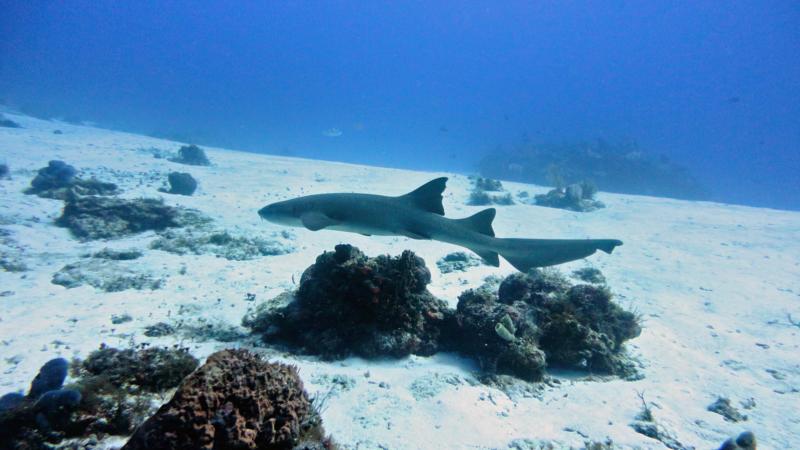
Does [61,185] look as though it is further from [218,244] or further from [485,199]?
[485,199]

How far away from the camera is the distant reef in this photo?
4297cm

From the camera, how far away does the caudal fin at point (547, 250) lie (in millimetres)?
5821

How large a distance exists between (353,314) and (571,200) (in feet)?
57.8

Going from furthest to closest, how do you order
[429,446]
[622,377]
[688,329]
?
[688,329] → [622,377] → [429,446]

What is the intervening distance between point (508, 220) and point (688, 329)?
823 centimetres

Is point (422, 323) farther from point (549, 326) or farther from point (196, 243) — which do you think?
point (196, 243)

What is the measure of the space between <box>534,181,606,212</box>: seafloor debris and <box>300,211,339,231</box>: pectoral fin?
16.7 meters

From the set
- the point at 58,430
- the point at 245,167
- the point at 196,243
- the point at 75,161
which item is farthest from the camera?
the point at 245,167

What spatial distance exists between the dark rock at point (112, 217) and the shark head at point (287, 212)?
230 inches

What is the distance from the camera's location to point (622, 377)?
228 inches

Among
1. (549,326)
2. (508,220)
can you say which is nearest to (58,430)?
(549,326)

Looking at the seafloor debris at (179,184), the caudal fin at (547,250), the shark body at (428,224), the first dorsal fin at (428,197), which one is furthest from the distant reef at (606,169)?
the first dorsal fin at (428,197)

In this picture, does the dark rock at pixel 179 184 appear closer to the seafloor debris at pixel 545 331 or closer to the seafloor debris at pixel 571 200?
the seafloor debris at pixel 545 331

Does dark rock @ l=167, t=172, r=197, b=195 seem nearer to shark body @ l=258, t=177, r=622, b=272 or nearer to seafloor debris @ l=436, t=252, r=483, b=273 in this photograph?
shark body @ l=258, t=177, r=622, b=272
